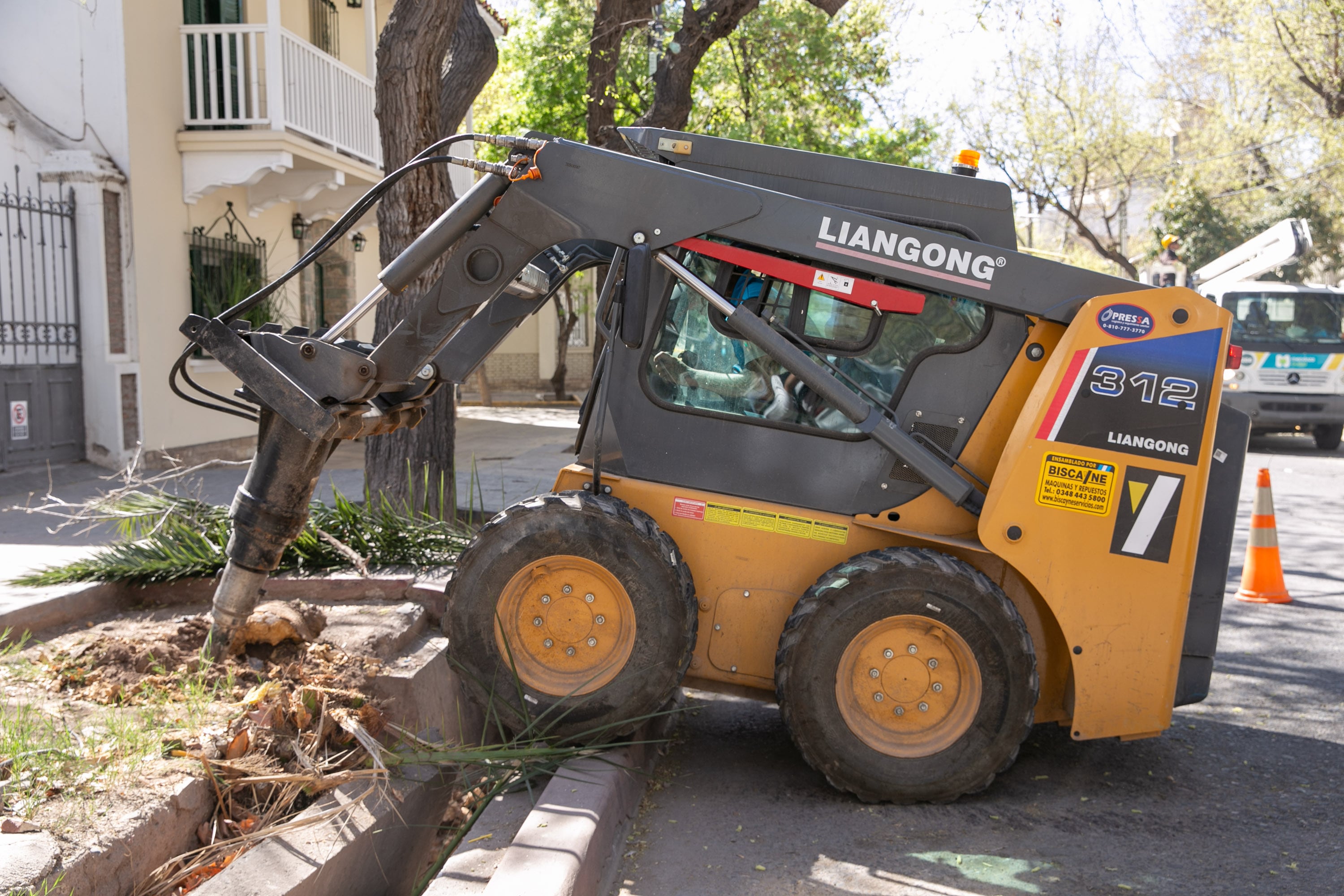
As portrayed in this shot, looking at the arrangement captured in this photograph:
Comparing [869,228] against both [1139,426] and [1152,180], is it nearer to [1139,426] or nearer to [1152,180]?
[1139,426]

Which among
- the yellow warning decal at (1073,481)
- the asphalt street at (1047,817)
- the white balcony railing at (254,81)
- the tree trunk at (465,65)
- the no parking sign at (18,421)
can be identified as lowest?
the asphalt street at (1047,817)

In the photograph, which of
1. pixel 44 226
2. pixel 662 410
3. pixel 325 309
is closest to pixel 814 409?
pixel 662 410

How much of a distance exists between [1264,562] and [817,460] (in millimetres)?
4578

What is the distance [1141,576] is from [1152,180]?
29699 mm

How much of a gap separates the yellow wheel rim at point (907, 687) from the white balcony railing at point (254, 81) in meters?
9.98

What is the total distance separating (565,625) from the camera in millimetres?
4246

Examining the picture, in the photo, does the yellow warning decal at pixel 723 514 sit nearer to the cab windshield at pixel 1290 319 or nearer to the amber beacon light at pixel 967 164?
the amber beacon light at pixel 967 164

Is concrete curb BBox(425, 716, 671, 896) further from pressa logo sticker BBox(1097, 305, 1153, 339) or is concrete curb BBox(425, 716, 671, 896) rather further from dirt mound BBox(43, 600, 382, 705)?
pressa logo sticker BBox(1097, 305, 1153, 339)

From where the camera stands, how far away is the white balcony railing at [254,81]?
454 inches

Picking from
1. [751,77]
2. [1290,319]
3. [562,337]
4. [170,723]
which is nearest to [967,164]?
[170,723]

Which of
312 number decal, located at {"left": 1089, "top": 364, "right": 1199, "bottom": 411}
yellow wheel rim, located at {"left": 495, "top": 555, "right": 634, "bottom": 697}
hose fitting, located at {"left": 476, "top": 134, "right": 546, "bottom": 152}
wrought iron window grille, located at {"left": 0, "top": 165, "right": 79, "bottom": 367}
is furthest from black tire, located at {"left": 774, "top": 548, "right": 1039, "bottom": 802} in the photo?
wrought iron window grille, located at {"left": 0, "top": 165, "right": 79, "bottom": 367}

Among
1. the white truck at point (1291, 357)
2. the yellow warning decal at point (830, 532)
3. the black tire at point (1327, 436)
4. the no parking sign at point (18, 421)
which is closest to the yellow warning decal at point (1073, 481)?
the yellow warning decal at point (830, 532)

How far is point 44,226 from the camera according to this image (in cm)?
1013

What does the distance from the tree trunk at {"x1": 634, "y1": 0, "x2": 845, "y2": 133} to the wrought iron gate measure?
5689 mm
